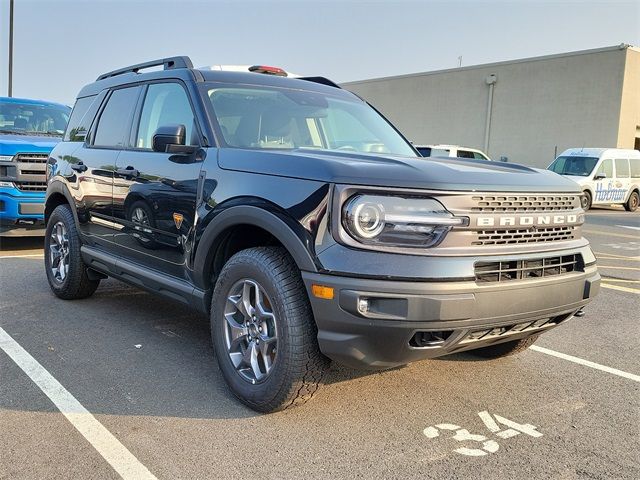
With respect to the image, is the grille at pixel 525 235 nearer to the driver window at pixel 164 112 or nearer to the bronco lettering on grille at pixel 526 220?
the bronco lettering on grille at pixel 526 220

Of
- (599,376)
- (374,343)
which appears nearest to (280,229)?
(374,343)

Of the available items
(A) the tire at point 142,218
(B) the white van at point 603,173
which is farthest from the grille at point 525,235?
(B) the white van at point 603,173

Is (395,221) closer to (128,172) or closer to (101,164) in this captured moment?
(128,172)

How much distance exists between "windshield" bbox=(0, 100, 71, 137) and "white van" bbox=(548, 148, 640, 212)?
15.0 meters

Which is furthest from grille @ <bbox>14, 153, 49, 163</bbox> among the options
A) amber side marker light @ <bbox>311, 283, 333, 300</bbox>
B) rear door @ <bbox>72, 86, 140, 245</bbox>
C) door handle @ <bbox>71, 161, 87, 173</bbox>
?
amber side marker light @ <bbox>311, 283, 333, 300</bbox>

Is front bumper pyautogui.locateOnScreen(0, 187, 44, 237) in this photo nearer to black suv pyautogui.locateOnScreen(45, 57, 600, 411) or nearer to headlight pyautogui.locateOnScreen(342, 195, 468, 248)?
black suv pyautogui.locateOnScreen(45, 57, 600, 411)

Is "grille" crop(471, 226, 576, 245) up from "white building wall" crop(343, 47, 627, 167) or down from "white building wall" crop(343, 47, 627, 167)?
down

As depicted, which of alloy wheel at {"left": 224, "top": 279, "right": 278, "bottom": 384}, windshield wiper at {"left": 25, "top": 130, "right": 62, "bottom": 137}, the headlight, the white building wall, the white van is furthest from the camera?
the white building wall

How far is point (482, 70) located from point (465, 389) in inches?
1153

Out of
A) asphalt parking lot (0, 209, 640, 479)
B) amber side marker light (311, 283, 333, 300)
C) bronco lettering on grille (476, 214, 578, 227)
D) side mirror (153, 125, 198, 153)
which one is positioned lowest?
asphalt parking lot (0, 209, 640, 479)

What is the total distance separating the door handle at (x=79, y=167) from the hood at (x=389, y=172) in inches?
80.5

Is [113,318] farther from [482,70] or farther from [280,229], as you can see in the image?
[482,70]

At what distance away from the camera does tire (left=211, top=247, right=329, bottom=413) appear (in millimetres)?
2939

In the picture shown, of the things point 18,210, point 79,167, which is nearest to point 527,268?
point 79,167
